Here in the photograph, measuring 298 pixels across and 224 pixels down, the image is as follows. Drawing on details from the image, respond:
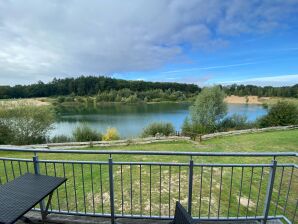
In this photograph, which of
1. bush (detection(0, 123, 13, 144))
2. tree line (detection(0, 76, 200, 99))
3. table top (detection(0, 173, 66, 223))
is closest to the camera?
table top (detection(0, 173, 66, 223))

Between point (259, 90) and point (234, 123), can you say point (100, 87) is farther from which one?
point (234, 123)

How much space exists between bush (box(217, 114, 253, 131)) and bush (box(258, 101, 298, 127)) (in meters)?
1.86

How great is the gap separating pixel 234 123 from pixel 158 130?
31.7ft

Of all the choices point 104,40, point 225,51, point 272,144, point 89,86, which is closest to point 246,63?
point 225,51

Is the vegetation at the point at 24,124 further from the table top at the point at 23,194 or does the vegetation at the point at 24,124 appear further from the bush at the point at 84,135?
the table top at the point at 23,194

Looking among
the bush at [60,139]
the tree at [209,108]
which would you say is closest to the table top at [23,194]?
the bush at [60,139]

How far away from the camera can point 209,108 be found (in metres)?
22.5

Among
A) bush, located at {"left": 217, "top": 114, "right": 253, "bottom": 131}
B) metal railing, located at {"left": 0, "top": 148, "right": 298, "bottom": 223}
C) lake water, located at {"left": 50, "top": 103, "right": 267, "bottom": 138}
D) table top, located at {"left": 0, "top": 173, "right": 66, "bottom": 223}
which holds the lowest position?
lake water, located at {"left": 50, "top": 103, "right": 267, "bottom": 138}

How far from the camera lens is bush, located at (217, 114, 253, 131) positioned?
22.1 meters

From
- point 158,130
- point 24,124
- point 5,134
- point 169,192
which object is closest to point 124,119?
point 158,130

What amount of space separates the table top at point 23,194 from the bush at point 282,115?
23.4 meters

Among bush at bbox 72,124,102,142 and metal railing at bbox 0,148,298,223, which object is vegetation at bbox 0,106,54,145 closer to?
bush at bbox 72,124,102,142

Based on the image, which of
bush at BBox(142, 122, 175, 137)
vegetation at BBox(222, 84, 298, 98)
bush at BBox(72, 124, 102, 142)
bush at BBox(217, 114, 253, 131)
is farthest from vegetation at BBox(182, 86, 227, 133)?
vegetation at BBox(222, 84, 298, 98)

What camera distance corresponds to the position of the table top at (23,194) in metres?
1.65
